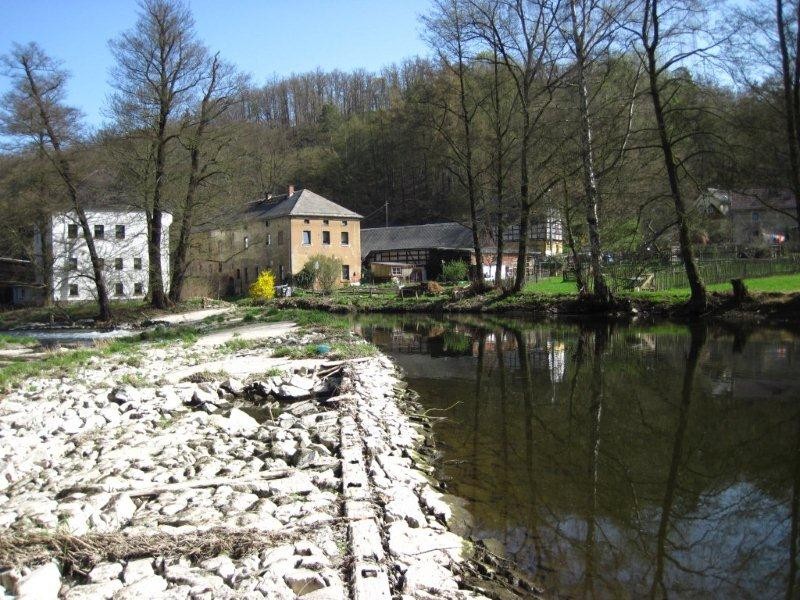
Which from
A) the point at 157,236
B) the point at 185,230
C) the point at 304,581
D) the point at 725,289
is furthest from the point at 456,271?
the point at 304,581

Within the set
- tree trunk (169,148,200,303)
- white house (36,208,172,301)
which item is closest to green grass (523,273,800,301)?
tree trunk (169,148,200,303)

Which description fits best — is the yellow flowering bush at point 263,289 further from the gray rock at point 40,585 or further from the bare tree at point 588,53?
the gray rock at point 40,585

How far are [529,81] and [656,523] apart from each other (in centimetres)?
2777

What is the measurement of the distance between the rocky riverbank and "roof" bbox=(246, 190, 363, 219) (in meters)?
40.9

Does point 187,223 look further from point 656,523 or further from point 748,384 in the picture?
point 656,523

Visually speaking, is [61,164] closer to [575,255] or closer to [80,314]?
[80,314]

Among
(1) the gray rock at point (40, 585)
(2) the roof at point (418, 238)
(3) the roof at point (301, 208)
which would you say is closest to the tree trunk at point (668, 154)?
(1) the gray rock at point (40, 585)

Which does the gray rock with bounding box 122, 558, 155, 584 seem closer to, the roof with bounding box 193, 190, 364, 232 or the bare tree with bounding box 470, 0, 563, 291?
the bare tree with bounding box 470, 0, 563, 291

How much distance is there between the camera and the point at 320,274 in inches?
1752

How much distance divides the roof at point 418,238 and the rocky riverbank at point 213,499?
1755 inches

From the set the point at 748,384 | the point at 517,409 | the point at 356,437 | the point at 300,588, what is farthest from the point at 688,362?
the point at 300,588

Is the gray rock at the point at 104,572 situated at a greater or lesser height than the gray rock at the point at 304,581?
greater

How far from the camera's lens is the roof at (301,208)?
51312 millimetres

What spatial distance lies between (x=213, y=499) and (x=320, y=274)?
38726 mm
